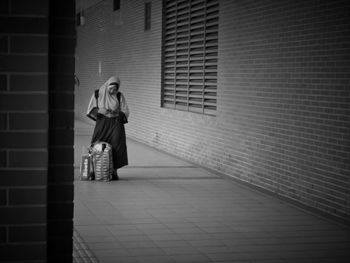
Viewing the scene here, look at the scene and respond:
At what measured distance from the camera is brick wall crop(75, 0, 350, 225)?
26.9 ft

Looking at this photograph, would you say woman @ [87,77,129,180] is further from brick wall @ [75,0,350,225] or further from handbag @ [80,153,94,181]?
brick wall @ [75,0,350,225]

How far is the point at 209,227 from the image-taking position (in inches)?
293

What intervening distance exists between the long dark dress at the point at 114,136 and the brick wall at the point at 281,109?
1779mm

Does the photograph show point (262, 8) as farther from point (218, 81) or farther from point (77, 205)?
point (77, 205)

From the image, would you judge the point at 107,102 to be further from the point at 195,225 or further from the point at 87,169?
the point at 195,225

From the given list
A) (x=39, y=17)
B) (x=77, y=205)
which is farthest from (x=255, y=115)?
(x=39, y=17)

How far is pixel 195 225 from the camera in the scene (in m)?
7.53

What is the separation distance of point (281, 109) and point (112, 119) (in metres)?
2.88

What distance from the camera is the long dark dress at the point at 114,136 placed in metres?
11.0

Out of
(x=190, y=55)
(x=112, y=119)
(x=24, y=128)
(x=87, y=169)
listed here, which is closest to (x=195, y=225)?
(x=87, y=169)

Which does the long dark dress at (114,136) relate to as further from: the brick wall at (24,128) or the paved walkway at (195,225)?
the brick wall at (24,128)

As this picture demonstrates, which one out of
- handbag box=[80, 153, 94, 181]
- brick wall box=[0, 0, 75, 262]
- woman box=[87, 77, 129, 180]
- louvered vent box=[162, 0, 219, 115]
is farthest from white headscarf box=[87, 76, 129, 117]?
brick wall box=[0, 0, 75, 262]

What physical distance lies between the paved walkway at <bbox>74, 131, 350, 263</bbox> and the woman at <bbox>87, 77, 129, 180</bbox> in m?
0.45

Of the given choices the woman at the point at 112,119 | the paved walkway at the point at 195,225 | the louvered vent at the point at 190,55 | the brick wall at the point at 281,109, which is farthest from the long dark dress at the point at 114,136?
the louvered vent at the point at 190,55
